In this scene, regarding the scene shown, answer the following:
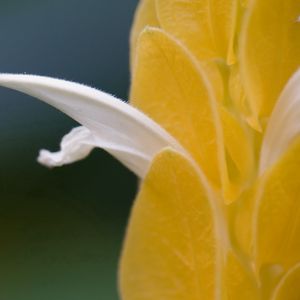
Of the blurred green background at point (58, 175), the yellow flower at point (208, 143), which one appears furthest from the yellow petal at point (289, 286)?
the blurred green background at point (58, 175)

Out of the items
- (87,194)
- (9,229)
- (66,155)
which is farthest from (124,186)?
(66,155)

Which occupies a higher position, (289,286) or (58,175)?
(289,286)

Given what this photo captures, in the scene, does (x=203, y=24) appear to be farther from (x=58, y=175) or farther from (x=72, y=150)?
(x=58, y=175)

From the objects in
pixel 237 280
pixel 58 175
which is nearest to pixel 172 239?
pixel 237 280

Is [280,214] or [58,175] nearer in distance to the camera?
[280,214]

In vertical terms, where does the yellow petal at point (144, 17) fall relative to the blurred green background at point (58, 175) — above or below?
above

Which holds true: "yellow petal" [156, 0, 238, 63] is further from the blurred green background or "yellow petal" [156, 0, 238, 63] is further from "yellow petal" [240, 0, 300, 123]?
the blurred green background

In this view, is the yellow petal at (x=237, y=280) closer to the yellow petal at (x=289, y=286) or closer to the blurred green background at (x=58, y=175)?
the yellow petal at (x=289, y=286)
